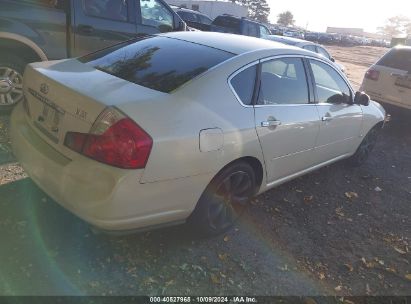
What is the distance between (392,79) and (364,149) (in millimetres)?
3074

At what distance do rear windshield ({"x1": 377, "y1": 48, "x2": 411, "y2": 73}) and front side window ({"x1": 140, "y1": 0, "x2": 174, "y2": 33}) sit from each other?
14.4ft

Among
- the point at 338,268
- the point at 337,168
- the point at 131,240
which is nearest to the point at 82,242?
the point at 131,240

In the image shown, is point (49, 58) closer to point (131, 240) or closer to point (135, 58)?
point (135, 58)

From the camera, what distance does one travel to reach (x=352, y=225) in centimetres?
419

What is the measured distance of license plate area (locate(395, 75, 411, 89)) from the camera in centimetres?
789

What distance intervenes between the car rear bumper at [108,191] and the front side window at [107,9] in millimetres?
3416

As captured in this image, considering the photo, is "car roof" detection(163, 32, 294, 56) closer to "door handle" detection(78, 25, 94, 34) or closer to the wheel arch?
the wheel arch

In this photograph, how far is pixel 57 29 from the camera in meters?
5.60

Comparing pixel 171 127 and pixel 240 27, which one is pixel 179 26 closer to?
pixel 171 127

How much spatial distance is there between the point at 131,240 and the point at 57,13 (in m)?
3.65

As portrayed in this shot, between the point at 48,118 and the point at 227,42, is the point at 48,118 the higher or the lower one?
the lower one

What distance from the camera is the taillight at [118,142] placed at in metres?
2.58

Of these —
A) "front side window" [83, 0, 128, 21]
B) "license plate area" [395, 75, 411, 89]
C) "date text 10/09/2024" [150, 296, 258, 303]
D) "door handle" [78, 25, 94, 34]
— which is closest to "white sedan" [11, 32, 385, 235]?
"date text 10/09/2024" [150, 296, 258, 303]

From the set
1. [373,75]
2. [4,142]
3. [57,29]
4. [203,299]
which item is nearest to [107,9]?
[57,29]
